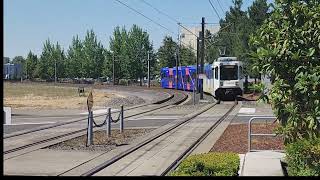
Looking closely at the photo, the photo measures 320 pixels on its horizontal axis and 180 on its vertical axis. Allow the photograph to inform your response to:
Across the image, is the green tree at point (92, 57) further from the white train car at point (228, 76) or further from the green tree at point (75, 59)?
the white train car at point (228, 76)

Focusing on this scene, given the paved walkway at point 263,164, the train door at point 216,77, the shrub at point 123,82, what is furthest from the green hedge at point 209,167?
the shrub at point 123,82

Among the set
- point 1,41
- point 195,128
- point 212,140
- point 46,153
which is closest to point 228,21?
point 195,128

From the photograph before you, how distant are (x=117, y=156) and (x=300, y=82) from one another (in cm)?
594

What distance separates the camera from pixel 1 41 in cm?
598

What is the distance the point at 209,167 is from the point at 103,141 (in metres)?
7.47

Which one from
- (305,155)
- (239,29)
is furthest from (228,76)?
(305,155)

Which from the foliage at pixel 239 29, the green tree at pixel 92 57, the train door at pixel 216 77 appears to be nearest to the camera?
the foliage at pixel 239 29

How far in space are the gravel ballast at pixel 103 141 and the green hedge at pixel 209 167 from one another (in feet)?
15.9

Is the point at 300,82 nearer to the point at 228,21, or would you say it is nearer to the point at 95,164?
the point at 95,164

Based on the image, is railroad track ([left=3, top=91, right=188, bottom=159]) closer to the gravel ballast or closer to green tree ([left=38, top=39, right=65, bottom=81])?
the gravel ballast

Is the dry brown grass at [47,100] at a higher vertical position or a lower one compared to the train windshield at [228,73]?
lower

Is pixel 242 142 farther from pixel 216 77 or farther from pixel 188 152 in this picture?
pixel 216 77

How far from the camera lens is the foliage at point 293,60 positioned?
833 cm

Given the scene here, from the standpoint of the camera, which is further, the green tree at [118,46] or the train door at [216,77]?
the green tree at [118,46]
